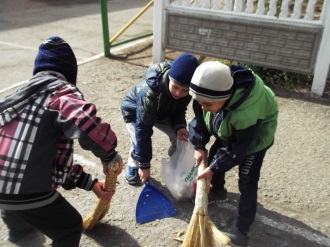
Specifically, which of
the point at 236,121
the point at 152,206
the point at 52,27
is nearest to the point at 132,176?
the point at 152,206

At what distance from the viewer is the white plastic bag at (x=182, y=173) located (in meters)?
2.82

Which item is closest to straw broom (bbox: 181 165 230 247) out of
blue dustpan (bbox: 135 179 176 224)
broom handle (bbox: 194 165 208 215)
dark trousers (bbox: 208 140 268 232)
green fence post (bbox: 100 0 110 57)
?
broom handle (bbox: 194 165 208 215)

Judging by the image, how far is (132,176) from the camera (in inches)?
122

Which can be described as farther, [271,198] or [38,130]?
[271,198]

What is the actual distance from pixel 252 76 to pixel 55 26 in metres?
7.42

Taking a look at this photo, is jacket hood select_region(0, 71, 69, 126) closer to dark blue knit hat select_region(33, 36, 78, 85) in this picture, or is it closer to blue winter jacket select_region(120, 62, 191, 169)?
dark blue knit hat select_region(33, 36, 78, 85)

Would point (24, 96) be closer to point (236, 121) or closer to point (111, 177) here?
point (111, 177)

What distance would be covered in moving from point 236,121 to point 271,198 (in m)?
1.23

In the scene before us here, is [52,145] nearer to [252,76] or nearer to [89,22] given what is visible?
[252,76]

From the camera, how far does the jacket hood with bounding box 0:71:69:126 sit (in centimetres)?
175

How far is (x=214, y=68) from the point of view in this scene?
6.15ft

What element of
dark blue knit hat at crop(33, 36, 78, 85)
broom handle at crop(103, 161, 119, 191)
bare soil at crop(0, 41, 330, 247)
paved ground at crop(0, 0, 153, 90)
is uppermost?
dark blue knit hat at crop(33, 36, 78, 85)

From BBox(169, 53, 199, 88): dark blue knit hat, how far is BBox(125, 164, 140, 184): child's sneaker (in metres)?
1.06

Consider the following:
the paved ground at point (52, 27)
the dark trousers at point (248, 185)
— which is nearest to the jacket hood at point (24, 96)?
the dark trousers at point (248, 185)
